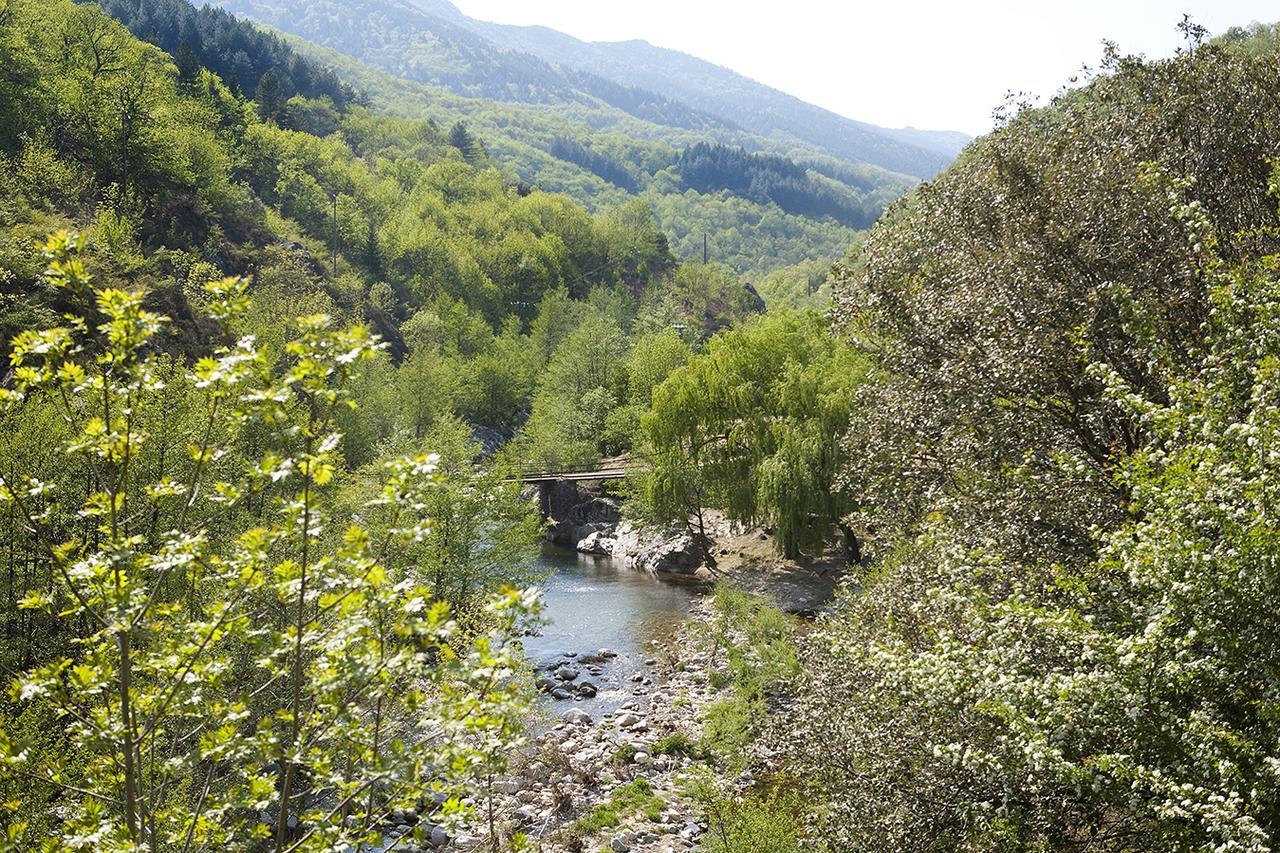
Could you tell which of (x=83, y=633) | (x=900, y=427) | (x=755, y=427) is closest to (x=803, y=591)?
(x=755, y=427)

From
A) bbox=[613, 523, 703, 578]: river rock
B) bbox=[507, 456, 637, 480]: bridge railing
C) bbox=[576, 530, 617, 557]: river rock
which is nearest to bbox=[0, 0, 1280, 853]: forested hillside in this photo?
bbox=[613, 523, 703, 578]: river rock

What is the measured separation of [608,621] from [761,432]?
33.0 feet

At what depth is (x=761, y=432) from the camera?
118 feet

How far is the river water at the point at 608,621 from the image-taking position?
2733 cm

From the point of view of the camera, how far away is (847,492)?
3209 cm

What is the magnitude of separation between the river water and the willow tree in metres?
4.10

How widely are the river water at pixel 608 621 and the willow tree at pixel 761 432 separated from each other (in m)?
4.10

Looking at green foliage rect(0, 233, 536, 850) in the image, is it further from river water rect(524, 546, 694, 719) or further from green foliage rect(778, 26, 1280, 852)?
river water rect(524, 546, 694, 719)

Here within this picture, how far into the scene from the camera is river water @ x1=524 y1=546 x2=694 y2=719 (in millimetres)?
27328

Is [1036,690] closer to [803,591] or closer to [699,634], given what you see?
[699,634]

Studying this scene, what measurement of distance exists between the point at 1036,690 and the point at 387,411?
1942 inches

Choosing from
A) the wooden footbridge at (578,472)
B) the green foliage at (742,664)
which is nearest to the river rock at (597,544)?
the wooden footbridge at (578,472)

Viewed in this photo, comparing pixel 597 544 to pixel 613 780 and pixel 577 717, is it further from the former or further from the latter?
pixel 613 780

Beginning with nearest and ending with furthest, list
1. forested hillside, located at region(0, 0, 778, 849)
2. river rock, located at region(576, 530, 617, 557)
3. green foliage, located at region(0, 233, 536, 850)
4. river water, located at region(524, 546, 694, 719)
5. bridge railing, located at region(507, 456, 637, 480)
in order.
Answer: green foliage, located at region(0, 233, 536, 850)
forested hillside, located at region(0, 0, 778, 849)
river water, located at region(524, 546, 694, 719)
river rock, located at region(576, 530, 617, 557)
bridge railing, located at region(507, 456, 637, 480)
